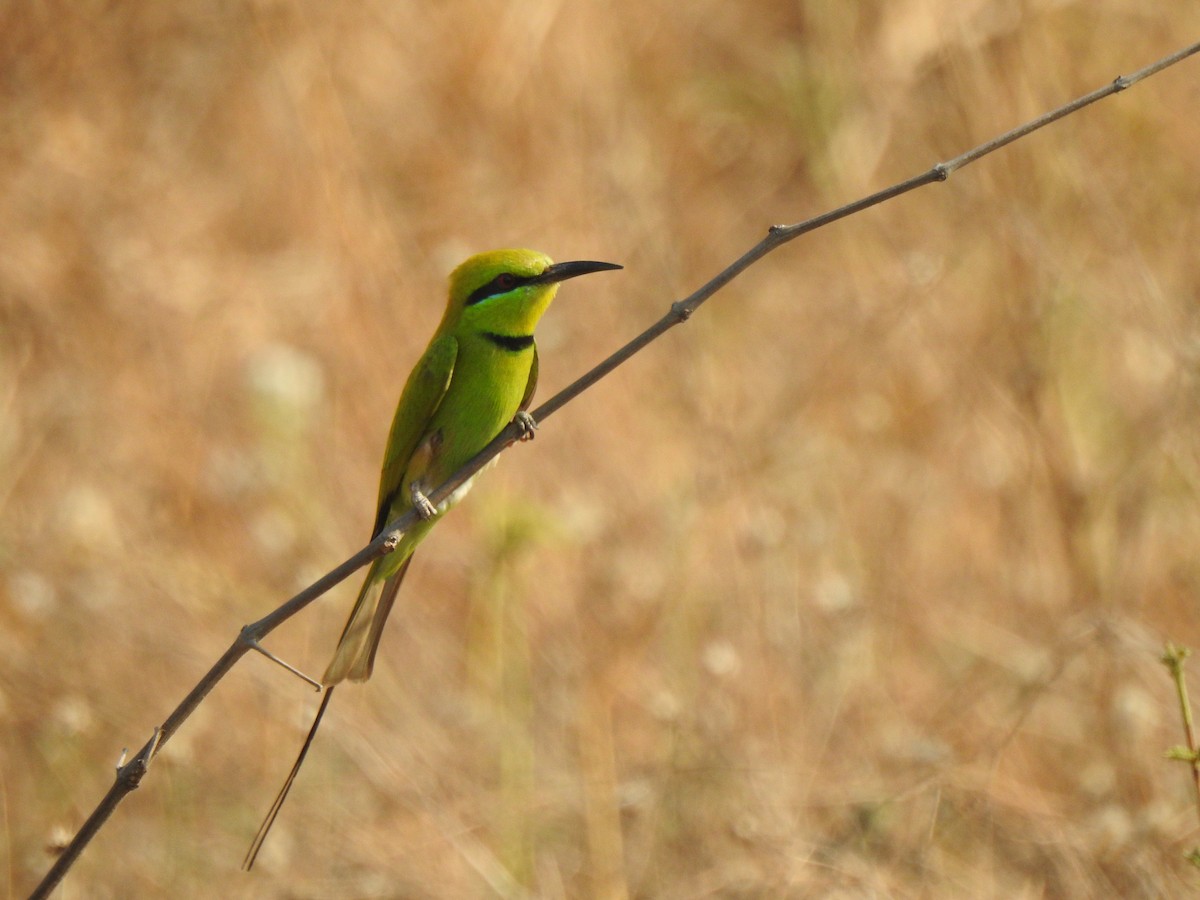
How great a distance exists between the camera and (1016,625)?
15.3ft

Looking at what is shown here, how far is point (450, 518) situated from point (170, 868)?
6.79 feet

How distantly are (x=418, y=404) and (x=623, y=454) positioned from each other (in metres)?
2.42

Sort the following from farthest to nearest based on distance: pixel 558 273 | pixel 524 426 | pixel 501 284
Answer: pixel 501 284 < pixel 558 273 < pixel 524 426

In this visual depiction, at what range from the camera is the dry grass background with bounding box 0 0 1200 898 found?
349cm

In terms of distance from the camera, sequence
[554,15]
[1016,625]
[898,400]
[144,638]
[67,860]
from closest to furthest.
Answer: [67,860], [144,638], [1016,625], [898,400], [554,15]

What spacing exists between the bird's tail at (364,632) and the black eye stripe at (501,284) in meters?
0.78

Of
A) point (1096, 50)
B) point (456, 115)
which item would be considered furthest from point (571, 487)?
point (1096, 50)

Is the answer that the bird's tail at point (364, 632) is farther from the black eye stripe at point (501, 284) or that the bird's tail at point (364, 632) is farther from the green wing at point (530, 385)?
the black eye stripe at point (501, 284)

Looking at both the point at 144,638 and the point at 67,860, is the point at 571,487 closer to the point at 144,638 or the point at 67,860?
the point at 144,638

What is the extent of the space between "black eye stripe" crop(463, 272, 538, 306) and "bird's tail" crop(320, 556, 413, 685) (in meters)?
0.78

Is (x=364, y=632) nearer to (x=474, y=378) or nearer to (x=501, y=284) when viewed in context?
(x=474, y=378)

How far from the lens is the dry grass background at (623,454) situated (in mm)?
3494

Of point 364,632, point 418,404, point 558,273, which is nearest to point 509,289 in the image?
point 558,273

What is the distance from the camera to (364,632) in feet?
8.41
